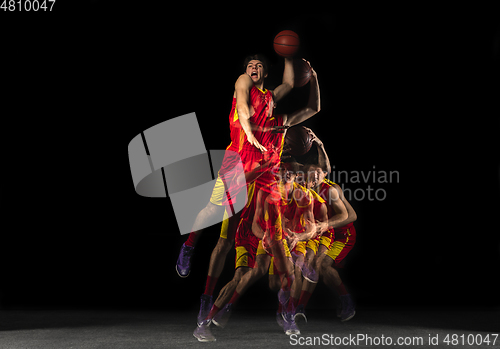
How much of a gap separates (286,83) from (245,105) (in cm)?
56

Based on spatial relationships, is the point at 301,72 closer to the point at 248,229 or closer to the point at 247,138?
the point at 247,138

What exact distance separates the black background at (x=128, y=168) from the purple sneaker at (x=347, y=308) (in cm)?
47

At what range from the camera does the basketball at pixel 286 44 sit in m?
4.88

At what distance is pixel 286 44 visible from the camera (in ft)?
16.0

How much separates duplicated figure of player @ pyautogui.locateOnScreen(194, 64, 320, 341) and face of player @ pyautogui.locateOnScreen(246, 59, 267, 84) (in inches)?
13.9

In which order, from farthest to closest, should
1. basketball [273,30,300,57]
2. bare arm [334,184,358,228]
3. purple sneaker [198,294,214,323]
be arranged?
bare arm [334,184,358,228]
basketball [273,30,300,57]
purple sneaker [198,294,214,323]

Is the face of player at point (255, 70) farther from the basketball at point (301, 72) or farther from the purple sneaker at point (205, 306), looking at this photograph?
the purple sneaker at point (205, 306)

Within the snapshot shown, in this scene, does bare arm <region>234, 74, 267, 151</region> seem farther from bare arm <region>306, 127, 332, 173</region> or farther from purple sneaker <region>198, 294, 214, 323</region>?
purple sneaker <region>198, 294, 214, 323</region>

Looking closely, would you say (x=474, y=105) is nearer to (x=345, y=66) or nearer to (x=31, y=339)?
(x=345, y=66)

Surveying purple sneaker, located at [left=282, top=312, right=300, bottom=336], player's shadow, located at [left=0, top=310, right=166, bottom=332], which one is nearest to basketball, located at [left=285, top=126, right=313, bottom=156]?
purple sneaker, located at [left=282, top=312, right=300, bottom=336]

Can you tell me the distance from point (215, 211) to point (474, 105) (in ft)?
10.1

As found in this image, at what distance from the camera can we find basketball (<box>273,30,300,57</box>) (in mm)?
4875

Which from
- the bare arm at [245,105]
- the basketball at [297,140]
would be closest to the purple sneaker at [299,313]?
the basketball at [297,140]

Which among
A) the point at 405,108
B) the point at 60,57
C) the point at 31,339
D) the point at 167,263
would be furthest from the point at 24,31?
the point at 405,108
